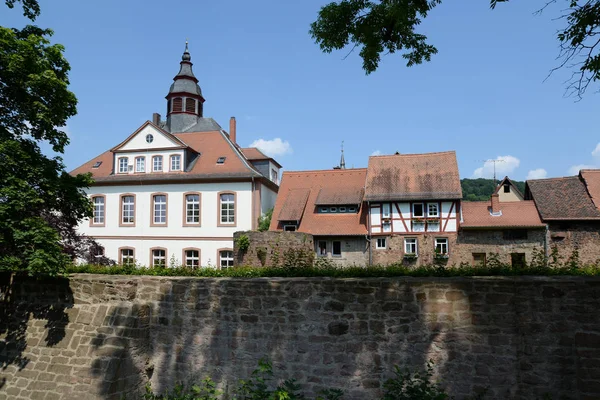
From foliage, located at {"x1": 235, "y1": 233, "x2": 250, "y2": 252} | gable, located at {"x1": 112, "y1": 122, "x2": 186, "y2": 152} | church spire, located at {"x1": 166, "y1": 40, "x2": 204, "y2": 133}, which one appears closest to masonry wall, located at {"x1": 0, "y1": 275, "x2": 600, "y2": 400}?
foliage, located at {"x1": 235, "y1": 233, "x2": 250, "y2": 252}

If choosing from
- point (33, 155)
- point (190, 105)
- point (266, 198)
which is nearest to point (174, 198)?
point (266, 198)

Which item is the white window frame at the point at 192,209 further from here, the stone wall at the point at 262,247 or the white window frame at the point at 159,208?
the stone wall at the point at 262,247

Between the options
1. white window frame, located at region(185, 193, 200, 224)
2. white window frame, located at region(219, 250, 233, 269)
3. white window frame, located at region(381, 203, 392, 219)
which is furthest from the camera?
white window frame, located at region(185, 193, 200, 224)

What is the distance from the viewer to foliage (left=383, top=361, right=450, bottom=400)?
6059 millimetres

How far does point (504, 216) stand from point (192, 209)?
1859 centimetres

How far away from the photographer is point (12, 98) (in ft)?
29.0

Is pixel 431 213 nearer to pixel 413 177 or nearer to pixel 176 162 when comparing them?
pixel 413 177

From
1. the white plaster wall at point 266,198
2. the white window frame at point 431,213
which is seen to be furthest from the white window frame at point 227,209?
the white window frame at point 431,213

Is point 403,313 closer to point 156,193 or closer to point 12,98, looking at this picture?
point 12,98

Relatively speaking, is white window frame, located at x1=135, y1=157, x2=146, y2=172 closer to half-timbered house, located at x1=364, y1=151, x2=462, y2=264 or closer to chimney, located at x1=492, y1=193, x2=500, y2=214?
half-timbered house, located at x1=364, y1=151, x2=462, y2=264

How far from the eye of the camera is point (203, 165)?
25938mm

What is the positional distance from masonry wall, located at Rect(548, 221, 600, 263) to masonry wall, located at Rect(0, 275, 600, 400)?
2033 centimetres

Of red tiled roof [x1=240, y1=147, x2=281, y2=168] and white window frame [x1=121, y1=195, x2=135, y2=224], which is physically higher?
red tiled roof [x1=240, y1=147, x2=281, y2=168]

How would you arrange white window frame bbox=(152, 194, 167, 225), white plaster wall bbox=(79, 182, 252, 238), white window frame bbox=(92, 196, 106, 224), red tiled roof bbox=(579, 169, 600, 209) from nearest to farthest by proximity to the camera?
1. red tiled roof bbox=(579, 169, 600, 209)
2. white plaster wall bbox=(79, 182, 252, 238)
3. white window frame bbox=(152, 194, 167, 225)
4. white window frame bbox=(92, 196, 106, 224)
